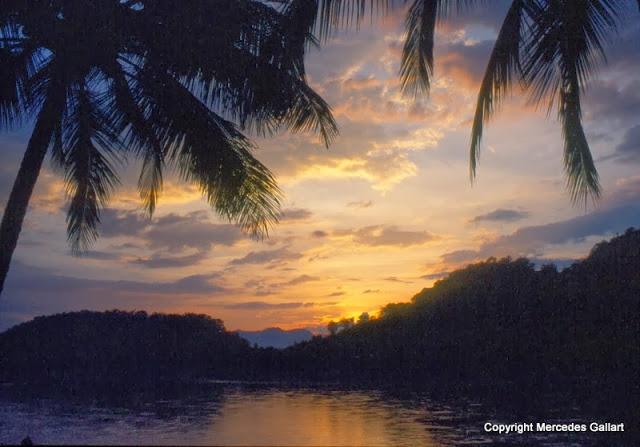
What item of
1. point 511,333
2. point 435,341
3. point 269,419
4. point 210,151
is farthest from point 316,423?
point 435,341

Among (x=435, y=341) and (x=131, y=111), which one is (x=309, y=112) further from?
(x=435, y=341)

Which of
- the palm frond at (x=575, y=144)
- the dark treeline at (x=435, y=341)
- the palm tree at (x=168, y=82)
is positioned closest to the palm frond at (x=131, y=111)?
the palm tree at (x=168, y=82)

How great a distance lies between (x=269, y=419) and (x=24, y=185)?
13.6 feet

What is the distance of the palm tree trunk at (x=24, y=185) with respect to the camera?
23.6 feet

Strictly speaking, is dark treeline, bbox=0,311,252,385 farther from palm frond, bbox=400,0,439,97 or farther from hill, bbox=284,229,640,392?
palm frond, bbox=400,0,439,97

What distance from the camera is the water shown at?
20.7 feet

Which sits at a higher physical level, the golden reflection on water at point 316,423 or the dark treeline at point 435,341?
the dark treeline at point 435,341

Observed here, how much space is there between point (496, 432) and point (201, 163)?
480 cm

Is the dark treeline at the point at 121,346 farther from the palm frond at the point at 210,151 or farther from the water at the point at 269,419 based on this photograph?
the palm frond at the point at 210,151

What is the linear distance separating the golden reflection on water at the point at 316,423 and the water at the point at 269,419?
1 cm

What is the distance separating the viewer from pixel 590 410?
888cm

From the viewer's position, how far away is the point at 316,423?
748 centimetres

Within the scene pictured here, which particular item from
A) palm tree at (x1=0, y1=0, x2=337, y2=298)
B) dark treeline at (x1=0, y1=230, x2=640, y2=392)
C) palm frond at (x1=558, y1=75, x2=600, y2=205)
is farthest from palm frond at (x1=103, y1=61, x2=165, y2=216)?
dark treeline at (x1=0, y1=230, x2=640, y2=392)

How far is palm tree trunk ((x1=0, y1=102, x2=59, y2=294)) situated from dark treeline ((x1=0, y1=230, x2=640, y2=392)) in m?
10.1
